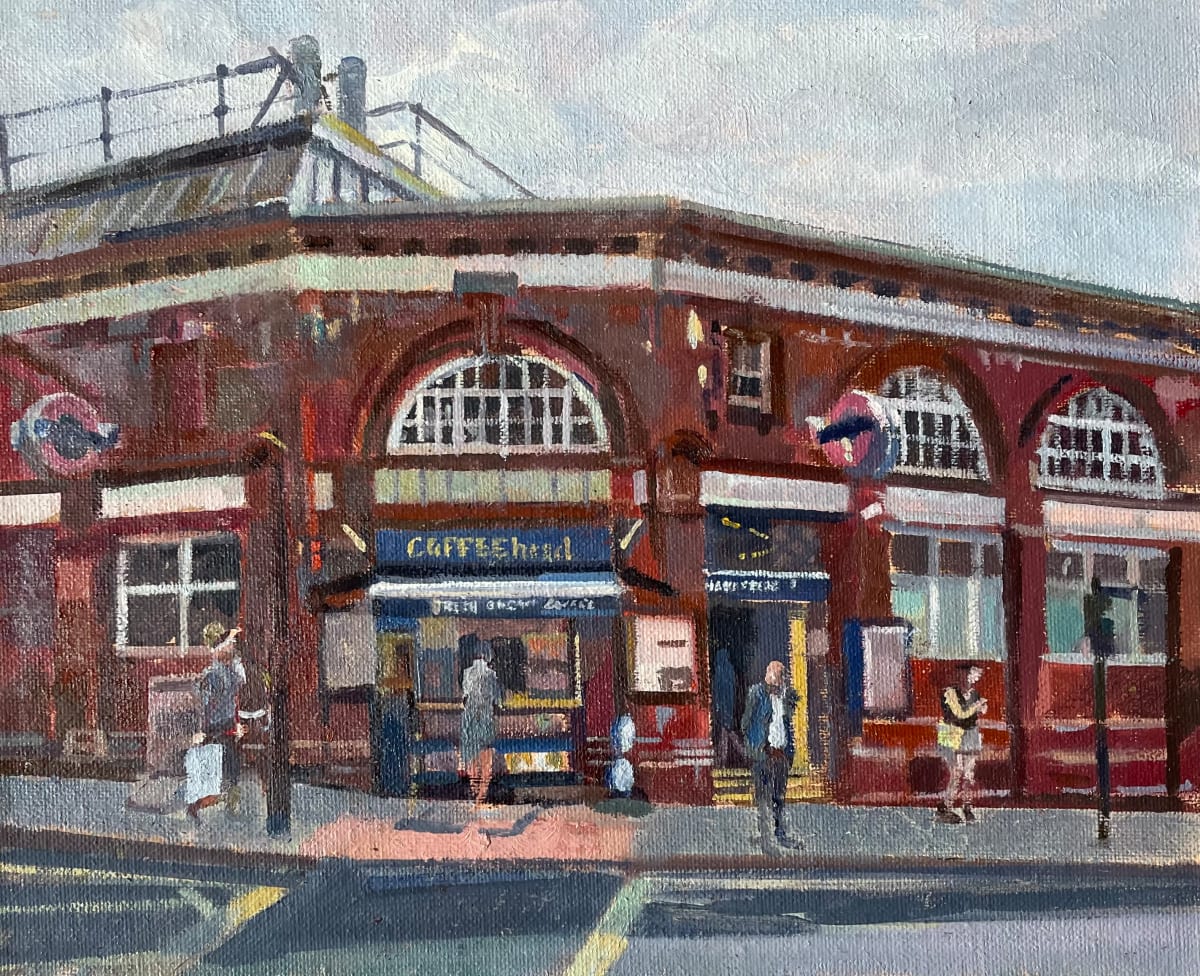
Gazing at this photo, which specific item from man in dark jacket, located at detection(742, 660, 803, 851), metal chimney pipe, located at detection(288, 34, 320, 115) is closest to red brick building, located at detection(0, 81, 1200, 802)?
metal chimney pipe, located at detection(288, 34, 320, 115)

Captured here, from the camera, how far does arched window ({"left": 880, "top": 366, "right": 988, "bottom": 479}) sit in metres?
15.5

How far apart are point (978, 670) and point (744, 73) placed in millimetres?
6637

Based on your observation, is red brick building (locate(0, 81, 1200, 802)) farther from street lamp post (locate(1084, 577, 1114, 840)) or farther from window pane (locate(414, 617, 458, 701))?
street lamp post (locate(1084, 577, 1114, 840))

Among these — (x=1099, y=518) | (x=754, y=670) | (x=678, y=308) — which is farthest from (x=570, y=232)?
(x=1099, y=518)

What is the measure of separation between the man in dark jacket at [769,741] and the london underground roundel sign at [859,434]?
320 cm

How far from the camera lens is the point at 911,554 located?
50.8ft

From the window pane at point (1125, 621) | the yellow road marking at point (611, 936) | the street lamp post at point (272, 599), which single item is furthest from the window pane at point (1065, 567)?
the street lamp post at point (272, 599)

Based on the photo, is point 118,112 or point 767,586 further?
point 767,586

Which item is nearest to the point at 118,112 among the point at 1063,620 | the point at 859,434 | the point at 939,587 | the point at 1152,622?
the point at 859,434

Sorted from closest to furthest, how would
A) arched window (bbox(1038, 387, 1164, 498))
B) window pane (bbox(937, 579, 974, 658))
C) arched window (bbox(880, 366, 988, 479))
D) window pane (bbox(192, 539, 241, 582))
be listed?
1. window pane (bbox(192, 539, 241, 582))
2. window pane (bbox(937, 579, 974, 658))
3. arched window (bbox(880, 366, 988, 479))
4. arched window (bbox(1038, 387, 1164, 498))

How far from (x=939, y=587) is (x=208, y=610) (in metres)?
7.73

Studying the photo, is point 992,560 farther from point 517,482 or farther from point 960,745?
point 517,482

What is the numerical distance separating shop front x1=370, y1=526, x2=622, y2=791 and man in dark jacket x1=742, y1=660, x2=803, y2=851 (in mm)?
2163

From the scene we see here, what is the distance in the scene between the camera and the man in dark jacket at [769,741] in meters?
12.2
